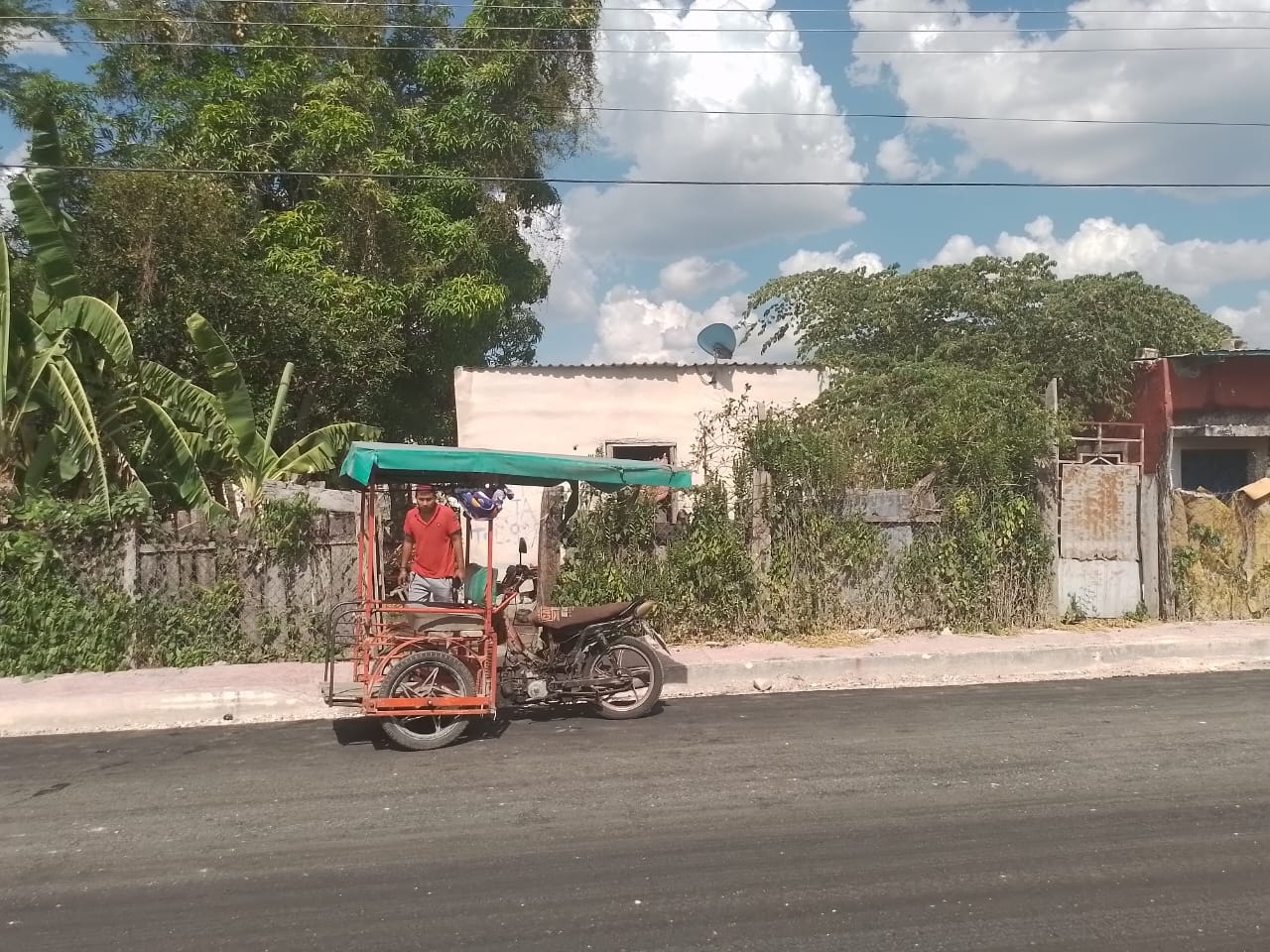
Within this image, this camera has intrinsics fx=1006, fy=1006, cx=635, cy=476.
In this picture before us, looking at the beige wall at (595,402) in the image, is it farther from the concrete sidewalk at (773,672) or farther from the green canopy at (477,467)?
the green canopy at (477,467)

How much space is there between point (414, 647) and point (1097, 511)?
8.53 meters

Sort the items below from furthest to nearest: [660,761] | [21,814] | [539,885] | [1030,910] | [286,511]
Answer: [286,511] < [660,761] < [21,814] < [539,885] < [1030,910]

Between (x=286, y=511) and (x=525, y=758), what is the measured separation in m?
4.35

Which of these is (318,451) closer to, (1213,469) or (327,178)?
(327,178)

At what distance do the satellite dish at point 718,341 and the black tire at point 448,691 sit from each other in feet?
28.6

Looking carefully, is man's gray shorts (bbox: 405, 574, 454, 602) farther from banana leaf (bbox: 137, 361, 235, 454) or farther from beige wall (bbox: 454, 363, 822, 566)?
beige wall (bbox: 454, 363, 822, 566)

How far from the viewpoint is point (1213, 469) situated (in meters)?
17.6

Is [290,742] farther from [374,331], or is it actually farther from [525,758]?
[374,331]

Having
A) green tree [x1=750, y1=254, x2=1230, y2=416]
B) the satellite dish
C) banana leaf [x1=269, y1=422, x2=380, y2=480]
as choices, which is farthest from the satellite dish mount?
banana leaf [x1=269, y1=422, x2=380, y2=480]

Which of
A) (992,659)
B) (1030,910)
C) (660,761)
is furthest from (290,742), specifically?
(992,659)

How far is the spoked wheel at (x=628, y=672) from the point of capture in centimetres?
820

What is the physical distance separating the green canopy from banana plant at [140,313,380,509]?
4.50 metres

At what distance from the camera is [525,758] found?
703 cm

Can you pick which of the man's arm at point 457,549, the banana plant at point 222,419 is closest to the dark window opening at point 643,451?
the banana plant at point 222,419
